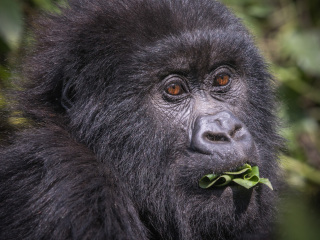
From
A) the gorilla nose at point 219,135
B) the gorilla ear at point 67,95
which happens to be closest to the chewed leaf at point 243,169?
the gorilla nose at point 219,135

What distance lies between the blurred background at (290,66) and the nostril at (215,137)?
919 millimetres

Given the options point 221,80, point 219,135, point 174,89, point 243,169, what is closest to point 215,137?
point 219,135

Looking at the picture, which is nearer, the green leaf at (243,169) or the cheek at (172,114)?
the green leaf at (243,169)

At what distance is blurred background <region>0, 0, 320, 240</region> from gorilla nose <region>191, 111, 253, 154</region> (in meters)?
0.83

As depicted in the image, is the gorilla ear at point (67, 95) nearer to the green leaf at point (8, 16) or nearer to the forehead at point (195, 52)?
the forehead at point (195, 52)

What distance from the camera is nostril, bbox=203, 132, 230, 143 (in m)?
2.64

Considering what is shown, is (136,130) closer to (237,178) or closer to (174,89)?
(174,89)

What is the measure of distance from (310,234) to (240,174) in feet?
6.12

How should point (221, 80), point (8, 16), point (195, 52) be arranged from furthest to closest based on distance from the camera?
point (221, 80), point (195, 52), point (8, 16)

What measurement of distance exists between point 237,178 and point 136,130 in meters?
0.70

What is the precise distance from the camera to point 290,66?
6719 mm

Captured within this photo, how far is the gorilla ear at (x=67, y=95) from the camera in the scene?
9.65ft

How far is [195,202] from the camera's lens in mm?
2701

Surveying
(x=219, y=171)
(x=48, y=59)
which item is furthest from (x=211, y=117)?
(x=48, y=59)
